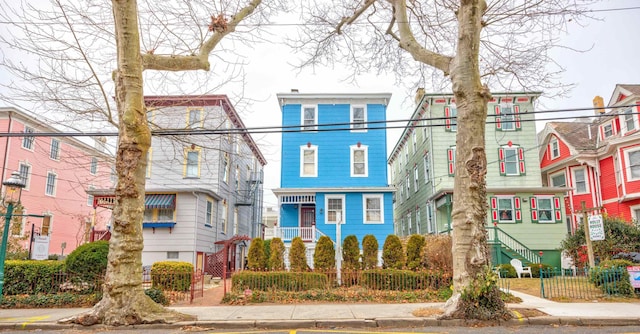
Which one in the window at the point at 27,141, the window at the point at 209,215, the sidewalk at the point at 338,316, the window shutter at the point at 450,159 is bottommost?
the sidewalk at the point at 338,316

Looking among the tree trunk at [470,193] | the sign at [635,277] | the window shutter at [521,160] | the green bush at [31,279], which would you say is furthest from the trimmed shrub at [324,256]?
the window shutter at [521,160]

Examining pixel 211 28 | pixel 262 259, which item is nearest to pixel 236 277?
pixel 262 259

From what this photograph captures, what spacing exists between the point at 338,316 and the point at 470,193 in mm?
3886

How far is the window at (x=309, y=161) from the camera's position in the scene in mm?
21766

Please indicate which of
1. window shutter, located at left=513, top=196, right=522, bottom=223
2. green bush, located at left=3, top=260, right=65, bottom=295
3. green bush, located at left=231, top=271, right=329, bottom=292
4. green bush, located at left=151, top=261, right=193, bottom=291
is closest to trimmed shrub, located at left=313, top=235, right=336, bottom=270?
green bush, located at left=231, top=271, right=329, bottom=292

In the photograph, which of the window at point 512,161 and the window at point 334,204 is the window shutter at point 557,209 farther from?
the window at point 334,204

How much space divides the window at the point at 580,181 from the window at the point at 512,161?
5.16m

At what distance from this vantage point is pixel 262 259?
1325 centimetres

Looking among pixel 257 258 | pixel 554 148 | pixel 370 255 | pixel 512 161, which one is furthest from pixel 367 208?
pixel 554 148

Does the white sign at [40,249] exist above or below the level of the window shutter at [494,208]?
below

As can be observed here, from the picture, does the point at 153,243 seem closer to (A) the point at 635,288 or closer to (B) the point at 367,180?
(B) the point at 367,180

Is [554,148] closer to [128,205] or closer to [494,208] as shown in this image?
[494,208]

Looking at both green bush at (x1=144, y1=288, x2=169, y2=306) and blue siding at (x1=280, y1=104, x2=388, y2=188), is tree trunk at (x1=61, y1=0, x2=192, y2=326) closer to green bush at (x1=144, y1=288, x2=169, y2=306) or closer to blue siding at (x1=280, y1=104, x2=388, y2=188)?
green bush at (x1=144, y1=288, x2=169, y2=306)

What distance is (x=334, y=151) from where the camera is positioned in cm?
2197
